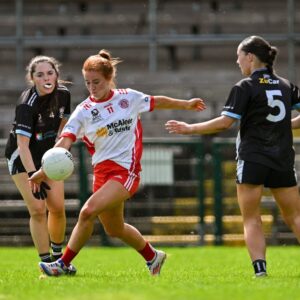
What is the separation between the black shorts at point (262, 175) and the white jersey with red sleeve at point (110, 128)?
906 mm

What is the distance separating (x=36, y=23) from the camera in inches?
789

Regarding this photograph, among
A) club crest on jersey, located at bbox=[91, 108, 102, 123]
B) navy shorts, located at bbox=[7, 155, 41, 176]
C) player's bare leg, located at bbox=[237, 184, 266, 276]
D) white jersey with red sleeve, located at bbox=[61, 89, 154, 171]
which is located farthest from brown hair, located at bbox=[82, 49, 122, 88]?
player's bare leg, located at bbox=[237, 184, 266, 276]

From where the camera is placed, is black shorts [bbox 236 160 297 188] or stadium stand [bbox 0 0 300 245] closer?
black shorts [bbox 236 160 297 188]

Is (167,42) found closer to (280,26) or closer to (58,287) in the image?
(280,26)

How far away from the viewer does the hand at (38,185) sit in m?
7.94

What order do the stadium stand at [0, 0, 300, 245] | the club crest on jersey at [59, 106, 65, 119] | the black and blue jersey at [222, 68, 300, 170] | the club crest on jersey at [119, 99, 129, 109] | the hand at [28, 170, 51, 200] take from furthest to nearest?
the stadium stand at [0, 0, 300, 245] < the club crest on jersey at [59, 106, 65, 119] < the club crest on jersey at [119, 99, 129, 109] < the hand at [28, 170, 51, 200] < the black and blue jersey at [222, 68, 300, 170]

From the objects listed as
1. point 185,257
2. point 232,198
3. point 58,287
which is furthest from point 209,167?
point 58,287

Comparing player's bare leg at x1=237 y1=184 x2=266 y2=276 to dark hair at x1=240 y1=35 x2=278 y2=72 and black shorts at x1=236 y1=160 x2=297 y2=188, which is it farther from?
dark hair at x1=240 y1=35 x2=278 y2=72

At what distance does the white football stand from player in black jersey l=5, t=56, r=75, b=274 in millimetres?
774

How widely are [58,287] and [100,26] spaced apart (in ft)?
44.6

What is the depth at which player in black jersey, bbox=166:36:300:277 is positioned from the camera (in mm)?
7703

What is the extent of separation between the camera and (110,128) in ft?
26.1

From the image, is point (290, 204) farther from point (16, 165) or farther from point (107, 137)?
point (16, 165)

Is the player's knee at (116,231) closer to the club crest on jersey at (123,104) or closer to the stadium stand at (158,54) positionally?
the club crest on jersey at (123,104)
